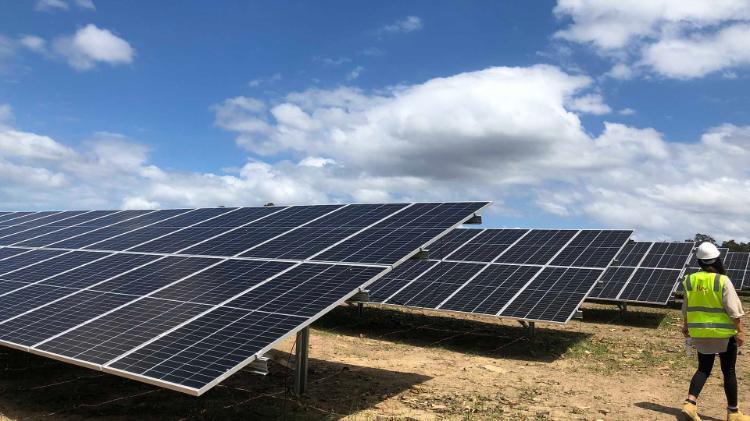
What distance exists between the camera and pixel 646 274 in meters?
21.8

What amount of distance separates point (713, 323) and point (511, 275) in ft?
28.1

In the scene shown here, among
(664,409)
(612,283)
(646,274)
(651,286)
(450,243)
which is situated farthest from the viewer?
(646,274)

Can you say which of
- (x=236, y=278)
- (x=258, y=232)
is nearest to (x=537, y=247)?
(x=258, y=232)

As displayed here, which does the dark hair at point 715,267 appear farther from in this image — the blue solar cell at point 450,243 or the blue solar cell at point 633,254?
the blue solar cell at point 633,254

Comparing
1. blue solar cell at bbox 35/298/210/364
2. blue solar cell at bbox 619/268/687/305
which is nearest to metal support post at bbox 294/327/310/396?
blue solar cell at bbox 35/298/210/364

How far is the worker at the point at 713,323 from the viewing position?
799 centimetres

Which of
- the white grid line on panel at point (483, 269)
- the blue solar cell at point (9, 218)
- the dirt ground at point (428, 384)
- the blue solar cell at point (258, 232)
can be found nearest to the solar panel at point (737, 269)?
the white grid line on panel at point (483, 269)

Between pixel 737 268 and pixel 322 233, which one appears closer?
pixel 322 233

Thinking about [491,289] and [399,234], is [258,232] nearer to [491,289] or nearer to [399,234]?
[399,234]

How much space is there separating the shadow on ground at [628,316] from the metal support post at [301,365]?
12.8 metres

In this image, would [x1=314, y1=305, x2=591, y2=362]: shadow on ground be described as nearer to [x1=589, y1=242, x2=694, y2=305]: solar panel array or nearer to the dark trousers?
[x1=589, y1=242, x2=694, y2=305]: solar panel array

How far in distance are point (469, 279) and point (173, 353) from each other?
11.1m

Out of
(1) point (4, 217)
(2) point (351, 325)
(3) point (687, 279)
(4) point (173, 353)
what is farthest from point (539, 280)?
(1) point (4, 217)

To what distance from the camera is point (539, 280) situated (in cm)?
1598
